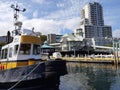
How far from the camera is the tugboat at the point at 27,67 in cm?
1689

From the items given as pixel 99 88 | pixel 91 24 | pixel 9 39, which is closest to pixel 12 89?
pixel 9 39

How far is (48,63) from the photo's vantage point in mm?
16953

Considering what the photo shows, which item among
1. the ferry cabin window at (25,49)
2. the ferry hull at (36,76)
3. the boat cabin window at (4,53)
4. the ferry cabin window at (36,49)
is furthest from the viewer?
the boat cabin window at (4,53)

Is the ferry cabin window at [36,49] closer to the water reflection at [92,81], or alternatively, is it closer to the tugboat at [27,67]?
the tugboat at [27,67]

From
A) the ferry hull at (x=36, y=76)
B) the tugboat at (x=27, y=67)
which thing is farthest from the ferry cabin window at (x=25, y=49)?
the ferry hull at (x=36, y=76)

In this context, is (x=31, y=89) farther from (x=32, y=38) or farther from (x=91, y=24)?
(x=91, y=24)

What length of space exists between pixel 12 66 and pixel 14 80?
1.31m

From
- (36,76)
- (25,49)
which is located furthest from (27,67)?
(25,49)

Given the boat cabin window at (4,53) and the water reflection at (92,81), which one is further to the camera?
the water reflection at (92,81)

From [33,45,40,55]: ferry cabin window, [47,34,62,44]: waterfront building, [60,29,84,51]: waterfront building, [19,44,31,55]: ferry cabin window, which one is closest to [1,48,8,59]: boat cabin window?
[19,44,31,55]: ferry cabin window

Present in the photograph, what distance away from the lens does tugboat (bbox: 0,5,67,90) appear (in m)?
16.9

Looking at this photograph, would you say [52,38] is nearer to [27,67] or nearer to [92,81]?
[92,81]

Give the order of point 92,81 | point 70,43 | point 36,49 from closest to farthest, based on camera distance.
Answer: point 36,49 < point 92,81 < point 70,43

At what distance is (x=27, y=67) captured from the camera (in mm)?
16844
